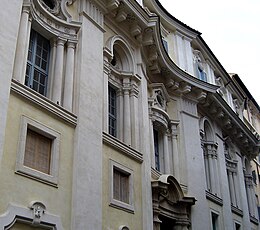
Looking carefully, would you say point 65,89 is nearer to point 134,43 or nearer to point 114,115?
point 114,115

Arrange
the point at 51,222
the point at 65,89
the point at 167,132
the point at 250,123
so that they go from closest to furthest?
the point at 51,222
the point at 65,89
the point at 167,132
the point at 250,123

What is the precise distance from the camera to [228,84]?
28281 millimetres

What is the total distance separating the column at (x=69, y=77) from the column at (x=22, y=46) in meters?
1.58

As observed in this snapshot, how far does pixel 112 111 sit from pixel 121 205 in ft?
12.2

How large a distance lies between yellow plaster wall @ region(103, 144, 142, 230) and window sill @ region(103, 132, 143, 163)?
0.41 ft

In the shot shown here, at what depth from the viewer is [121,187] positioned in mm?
13500

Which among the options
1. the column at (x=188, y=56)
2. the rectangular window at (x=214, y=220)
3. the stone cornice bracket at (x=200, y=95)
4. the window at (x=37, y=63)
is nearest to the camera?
the window at (x=37, y=63)

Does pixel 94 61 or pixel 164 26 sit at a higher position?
pixel 164 26

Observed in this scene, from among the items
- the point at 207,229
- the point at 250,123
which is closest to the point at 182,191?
the point at 207,229

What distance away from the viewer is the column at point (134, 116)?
14901 mm

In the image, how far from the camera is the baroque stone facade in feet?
33.2

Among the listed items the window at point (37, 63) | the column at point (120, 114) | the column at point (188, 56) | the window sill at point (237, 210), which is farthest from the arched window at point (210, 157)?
the window at point (37, 63)

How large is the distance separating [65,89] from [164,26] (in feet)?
37.3

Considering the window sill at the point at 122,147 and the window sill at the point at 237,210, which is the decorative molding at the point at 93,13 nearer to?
the window sill at the point at 122,147
